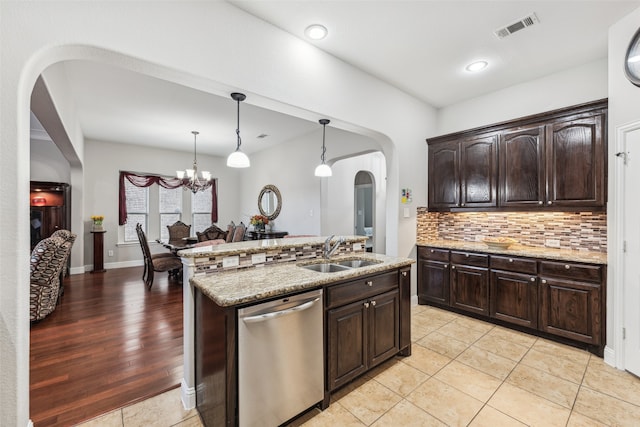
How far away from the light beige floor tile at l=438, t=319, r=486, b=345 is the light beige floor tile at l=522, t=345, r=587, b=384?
470 mm

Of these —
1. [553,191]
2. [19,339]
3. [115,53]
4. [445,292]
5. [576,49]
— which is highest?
[576,49]

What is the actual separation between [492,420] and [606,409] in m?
0.83

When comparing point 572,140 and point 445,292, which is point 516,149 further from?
point 445,292

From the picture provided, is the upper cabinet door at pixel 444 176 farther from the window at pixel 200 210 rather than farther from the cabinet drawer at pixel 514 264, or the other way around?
the window at pixel 200 210

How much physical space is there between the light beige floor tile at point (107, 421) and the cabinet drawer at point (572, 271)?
3.86 metres

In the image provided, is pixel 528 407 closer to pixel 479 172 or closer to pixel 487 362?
pixel 487 362

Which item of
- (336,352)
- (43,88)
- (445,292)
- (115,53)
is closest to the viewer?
(115,53)

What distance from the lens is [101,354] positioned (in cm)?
272

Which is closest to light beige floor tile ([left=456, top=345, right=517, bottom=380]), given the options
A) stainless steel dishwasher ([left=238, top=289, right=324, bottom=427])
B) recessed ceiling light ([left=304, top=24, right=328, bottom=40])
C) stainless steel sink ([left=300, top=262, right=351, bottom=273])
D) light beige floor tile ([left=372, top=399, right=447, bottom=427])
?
light beige floor tile ([left=372, top=399, right=447, bottom=427])

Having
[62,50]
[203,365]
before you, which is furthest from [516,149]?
[62,50]

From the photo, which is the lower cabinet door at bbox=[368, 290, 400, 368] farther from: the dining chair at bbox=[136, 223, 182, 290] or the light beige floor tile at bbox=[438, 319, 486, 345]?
the dining chair at bbox=[136, 223, 182, 290]

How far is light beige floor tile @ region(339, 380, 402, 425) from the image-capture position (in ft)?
6.31

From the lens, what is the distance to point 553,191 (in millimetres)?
3088

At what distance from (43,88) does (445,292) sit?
15.4 feet
